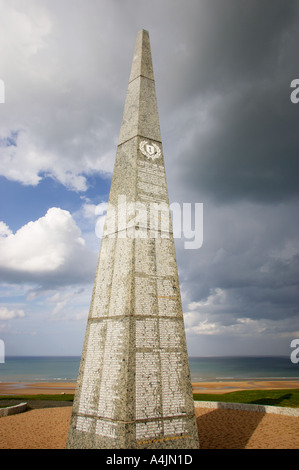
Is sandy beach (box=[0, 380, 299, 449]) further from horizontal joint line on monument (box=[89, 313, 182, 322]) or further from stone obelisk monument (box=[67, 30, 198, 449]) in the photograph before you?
horizontal joint line on monument (box=[89, 313, 182, 322])

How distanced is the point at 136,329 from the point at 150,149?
4889mm

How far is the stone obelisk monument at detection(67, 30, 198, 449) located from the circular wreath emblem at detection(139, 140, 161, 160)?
4 centimetres

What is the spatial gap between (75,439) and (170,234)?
5.10 metres

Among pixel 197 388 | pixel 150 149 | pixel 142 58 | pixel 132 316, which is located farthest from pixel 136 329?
pixel 197 388

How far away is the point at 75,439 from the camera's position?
6.84 metres

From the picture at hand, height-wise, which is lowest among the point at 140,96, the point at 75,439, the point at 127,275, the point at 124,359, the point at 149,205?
the point at 75,439

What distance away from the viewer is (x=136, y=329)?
22.4ft

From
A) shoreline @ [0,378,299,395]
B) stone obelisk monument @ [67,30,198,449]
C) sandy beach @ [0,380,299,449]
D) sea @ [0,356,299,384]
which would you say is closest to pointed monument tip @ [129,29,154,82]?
stone obelisk monument @ [67,30,198,449]

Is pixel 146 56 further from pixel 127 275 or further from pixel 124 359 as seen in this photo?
pixel 124 359

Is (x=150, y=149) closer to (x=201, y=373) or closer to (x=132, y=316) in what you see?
(x=132, y=316)

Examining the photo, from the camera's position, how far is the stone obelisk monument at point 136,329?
637 centimetres

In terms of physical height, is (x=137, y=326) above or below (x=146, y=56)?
below

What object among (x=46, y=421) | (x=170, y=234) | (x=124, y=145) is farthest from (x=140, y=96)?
(x=46, y=421)
